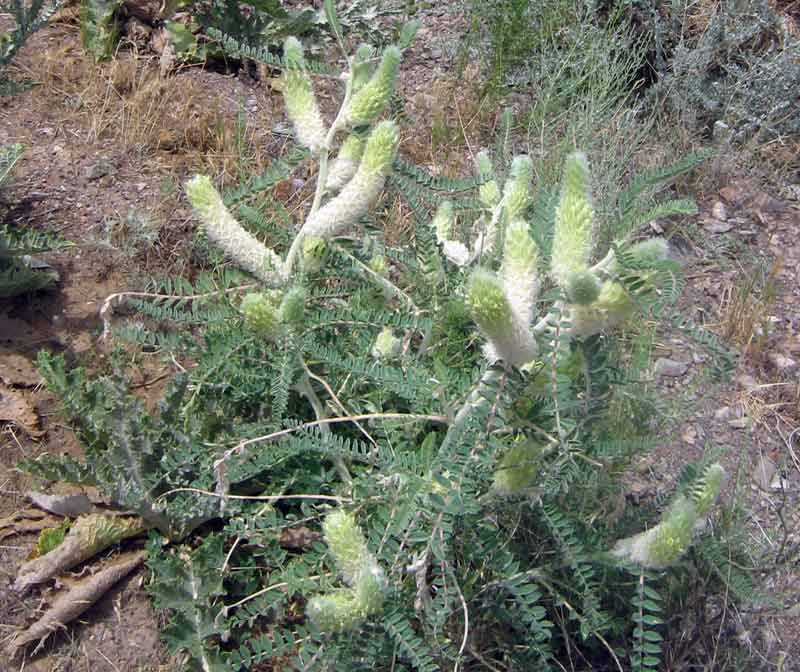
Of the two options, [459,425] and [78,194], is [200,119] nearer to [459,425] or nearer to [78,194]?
[78,194]

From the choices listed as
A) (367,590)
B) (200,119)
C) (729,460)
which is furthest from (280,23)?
(367,590)

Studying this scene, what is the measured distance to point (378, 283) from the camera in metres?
1.63

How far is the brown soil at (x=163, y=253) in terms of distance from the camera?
171cm

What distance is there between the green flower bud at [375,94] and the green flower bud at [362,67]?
6 cm

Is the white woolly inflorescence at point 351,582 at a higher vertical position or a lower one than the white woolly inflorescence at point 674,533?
higher

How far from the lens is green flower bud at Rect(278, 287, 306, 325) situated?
1.30 m

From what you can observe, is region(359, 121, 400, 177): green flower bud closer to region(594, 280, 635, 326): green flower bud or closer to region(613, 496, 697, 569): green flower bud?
region(594, 280, 635, 326): green flower bud

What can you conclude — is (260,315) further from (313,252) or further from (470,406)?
(470,406)

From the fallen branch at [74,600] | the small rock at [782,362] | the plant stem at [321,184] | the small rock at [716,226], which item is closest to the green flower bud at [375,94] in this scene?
the plant stem at [321,184]

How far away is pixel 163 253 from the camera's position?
230 centimetres

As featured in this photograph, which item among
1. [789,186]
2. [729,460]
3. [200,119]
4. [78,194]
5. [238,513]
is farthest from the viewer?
[789,186]

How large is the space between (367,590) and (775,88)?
109 inches

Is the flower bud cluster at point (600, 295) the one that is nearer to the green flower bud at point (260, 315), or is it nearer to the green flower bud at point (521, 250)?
the green flower bud at point (521, 250)

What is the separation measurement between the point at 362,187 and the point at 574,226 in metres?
0.45
